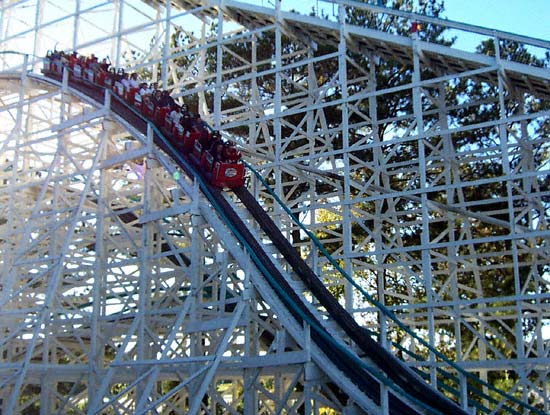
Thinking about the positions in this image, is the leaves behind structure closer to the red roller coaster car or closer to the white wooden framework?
the white wooden framework

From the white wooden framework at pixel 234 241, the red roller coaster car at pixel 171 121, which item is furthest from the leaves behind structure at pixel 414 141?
the red roller coaster car at pixel 171 121

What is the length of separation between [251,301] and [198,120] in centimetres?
508

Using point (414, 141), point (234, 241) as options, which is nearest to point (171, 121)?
point (234, 241)

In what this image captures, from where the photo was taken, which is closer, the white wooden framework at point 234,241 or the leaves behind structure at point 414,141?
the white wooden framework at point 234,241

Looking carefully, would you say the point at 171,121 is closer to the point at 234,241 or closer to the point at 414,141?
the point at 234,241

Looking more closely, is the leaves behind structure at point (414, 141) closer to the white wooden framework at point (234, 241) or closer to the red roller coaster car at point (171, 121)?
the white wooden framework at point (234, 241)

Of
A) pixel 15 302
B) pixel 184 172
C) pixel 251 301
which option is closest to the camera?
pixel 251 301

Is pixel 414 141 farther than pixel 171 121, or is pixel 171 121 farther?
pixel 414 141

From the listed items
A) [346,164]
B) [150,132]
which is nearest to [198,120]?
[150,132]

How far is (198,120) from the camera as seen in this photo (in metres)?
16.2

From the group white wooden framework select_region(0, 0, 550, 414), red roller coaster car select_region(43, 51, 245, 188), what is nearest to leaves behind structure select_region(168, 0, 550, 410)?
white wooden framework select_region(0, 0, 550, 414)

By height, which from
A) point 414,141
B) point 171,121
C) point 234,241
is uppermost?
point 414,141

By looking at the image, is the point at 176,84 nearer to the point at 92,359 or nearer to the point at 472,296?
the point at 92,359

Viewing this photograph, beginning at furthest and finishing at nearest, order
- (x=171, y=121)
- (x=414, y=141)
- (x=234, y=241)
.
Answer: (x=414, y=141), (x=171, y=121), (x=234, y=241)
